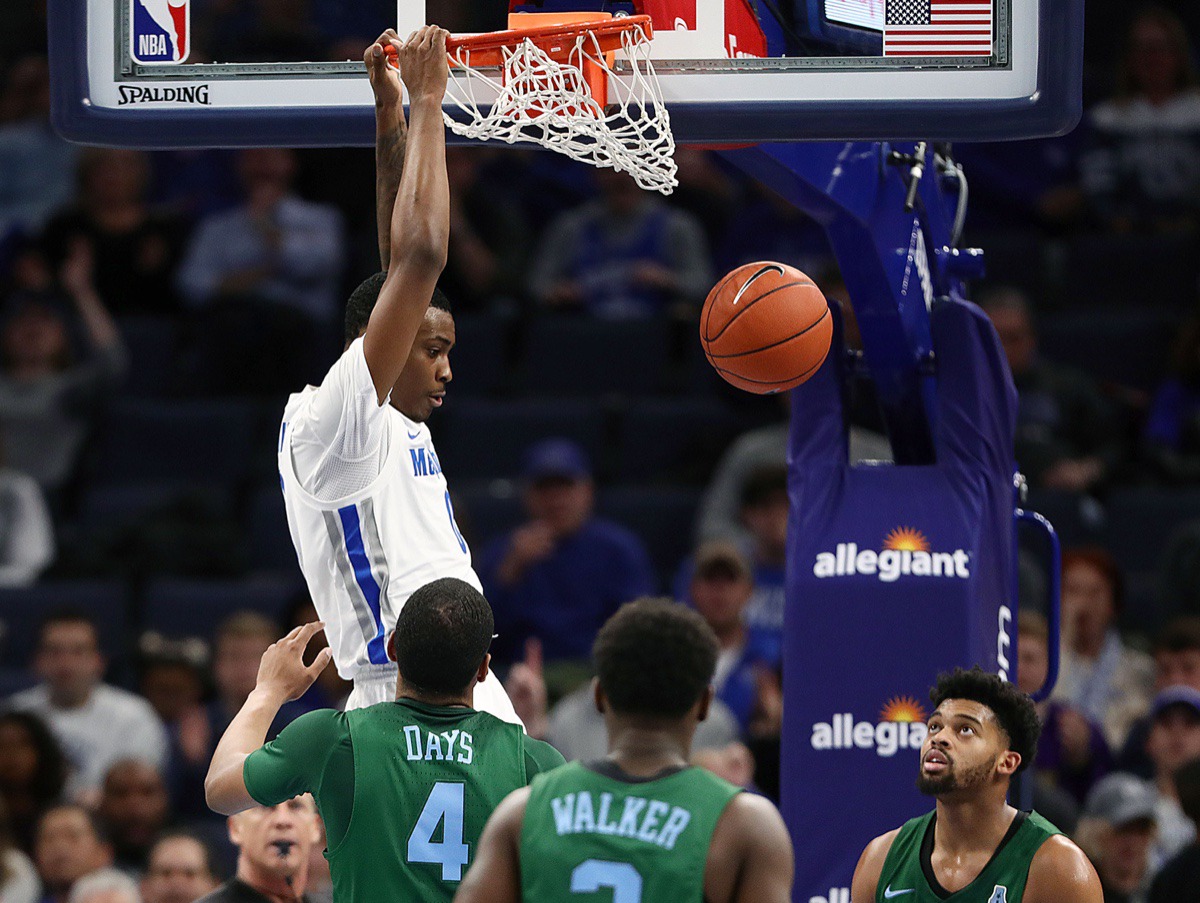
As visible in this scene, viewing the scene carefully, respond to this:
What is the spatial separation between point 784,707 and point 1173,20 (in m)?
5.68

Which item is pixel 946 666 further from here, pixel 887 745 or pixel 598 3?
pixel 598 3

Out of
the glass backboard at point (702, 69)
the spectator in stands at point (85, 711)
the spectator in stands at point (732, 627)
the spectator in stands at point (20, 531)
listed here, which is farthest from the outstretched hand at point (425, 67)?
the spectator in stands at point (20, 531)

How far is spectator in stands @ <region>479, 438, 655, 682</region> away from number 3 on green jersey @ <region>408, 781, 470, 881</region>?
4.55 metres

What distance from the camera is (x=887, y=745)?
5418 mm

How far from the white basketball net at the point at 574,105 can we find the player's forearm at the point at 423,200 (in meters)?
0.28

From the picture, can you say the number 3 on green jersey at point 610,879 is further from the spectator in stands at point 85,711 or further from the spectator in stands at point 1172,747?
the spectator in stands at point 85,711

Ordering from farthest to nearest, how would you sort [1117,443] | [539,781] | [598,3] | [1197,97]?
[1197,97] < [1117,443] < [598,3] < [539,781]

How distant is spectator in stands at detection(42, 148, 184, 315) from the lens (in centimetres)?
1042

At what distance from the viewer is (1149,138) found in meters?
10.0

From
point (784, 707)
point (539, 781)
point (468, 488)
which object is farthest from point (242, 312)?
point (539, 781)

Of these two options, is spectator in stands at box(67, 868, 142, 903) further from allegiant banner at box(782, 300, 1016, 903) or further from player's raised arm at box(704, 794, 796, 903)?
player's raised arm at box(704, 794, 796, 903)

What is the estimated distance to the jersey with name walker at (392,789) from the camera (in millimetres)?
3879

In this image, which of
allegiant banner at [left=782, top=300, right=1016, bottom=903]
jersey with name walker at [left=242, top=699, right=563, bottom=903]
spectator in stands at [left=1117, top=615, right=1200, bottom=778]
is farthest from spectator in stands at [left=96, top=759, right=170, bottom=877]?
jersey with name walker at [left=242, top=699, right=563, bottom=903]

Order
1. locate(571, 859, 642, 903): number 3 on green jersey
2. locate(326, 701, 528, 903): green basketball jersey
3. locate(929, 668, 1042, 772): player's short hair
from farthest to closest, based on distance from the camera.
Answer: locate(929, 668, 1042, 772): player's short hair → locate(326, 701, 528, 903): green basketball jersey → locate(571, 859, 642, 903): number 3 on green jersey
